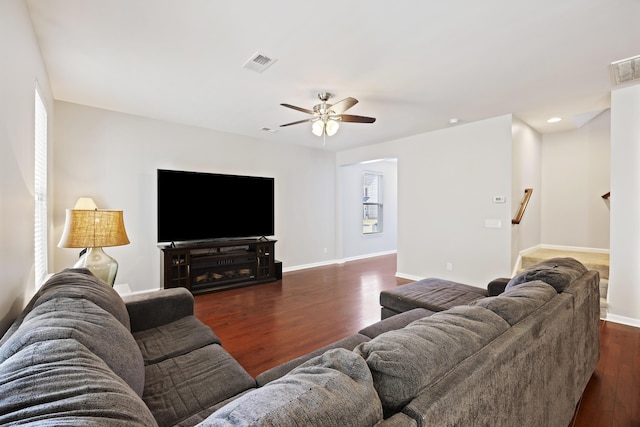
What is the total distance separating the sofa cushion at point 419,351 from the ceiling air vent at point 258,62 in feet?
7.97

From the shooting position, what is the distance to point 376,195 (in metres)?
7.96

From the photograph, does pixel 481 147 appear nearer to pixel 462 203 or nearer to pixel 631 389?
pixel 462 203

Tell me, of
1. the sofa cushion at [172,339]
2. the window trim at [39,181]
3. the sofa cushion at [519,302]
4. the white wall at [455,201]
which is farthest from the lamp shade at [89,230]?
the white wall at [455,201]

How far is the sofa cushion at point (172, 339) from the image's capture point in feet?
5.47

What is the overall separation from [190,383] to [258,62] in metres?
2.48

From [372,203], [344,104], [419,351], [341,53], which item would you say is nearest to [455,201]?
[344,104]

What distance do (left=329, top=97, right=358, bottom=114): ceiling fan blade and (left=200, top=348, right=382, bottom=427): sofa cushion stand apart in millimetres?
2590

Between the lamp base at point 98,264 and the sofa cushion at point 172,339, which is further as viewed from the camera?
the lamp base at point 98,264

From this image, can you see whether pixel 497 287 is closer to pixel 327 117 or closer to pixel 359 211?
pixel 327 117

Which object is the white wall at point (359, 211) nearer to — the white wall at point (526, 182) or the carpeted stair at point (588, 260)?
the white wall at point (526, 182)

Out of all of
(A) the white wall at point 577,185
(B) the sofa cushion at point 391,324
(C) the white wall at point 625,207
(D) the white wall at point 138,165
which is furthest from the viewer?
(A) the white wall at point 577,185

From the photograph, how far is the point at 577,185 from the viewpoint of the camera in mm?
5004

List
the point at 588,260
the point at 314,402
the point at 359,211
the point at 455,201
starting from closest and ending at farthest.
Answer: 1. the point at 314,402
2. the point at 588,260
3. the point at 455,201
4. the point at 359,211

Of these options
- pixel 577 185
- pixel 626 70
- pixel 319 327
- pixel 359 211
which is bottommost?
pixel 319 327
